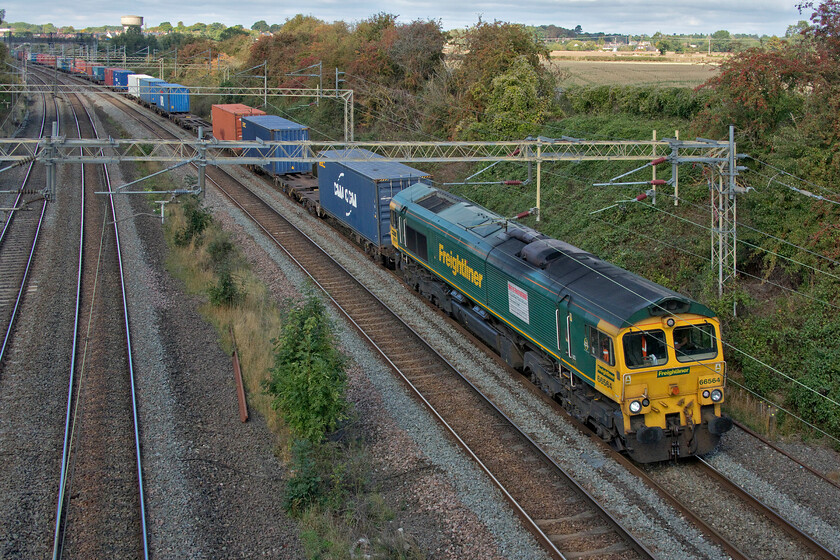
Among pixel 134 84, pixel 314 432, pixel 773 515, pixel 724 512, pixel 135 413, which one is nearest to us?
pixel 773 515

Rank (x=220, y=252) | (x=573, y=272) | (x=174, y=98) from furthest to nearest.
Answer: (x=174, y=98), (x=220, y=252), (x=573, y=272)

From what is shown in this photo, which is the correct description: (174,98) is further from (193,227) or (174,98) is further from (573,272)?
(573,272)

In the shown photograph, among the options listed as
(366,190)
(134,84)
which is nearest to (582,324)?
(366,190)

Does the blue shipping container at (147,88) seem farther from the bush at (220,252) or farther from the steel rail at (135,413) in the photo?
the bush at (220,252)

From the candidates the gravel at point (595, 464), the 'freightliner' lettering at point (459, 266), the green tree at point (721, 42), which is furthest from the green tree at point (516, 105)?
the green tree at point (721, 42)

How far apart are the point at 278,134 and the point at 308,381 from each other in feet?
80.1

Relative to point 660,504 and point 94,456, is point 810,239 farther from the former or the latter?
point 94,456

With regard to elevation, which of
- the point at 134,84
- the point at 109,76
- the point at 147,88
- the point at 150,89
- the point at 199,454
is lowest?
the point at 199,454

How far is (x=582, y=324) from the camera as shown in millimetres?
13391

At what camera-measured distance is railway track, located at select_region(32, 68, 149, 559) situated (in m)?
11.2

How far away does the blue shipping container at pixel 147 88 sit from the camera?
225 ft

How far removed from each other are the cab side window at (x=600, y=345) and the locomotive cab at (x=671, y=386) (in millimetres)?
241

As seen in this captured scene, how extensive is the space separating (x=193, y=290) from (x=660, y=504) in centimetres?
1692

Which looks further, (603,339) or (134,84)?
(134,84)
